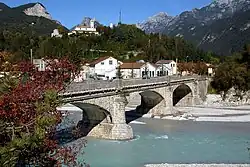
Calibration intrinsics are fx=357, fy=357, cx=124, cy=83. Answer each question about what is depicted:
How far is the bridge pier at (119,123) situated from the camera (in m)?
27.1

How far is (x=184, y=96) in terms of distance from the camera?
52.1 metres

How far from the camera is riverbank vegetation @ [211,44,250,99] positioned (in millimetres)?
49469

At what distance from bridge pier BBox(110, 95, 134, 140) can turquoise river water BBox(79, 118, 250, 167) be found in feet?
2.70

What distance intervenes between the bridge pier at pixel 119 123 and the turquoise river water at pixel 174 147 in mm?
822

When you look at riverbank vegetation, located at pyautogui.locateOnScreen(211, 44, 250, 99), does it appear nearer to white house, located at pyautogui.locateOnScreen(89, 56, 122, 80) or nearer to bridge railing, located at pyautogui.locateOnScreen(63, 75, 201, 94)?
bridge railing, located at pyautogui.locateOnScreen(63, 75, 201, 94)

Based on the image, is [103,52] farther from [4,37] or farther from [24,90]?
[24,90]

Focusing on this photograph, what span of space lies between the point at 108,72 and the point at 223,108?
19.9 metres

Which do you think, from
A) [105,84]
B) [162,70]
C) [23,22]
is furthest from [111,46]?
[23,22]

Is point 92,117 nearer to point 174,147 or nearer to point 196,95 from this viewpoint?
point 174,147

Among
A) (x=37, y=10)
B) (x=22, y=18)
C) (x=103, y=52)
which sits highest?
(x=37, y=10)

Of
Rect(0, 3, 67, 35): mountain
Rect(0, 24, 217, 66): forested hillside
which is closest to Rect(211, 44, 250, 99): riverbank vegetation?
Rect(0, 24, 217, 66): forested hillside

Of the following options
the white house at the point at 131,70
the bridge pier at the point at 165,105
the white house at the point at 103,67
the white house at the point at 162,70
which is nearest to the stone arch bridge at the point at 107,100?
the bridge pier at the point at 165,105

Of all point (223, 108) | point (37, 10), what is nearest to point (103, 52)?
point (223, 108)

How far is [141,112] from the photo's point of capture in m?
42.6
